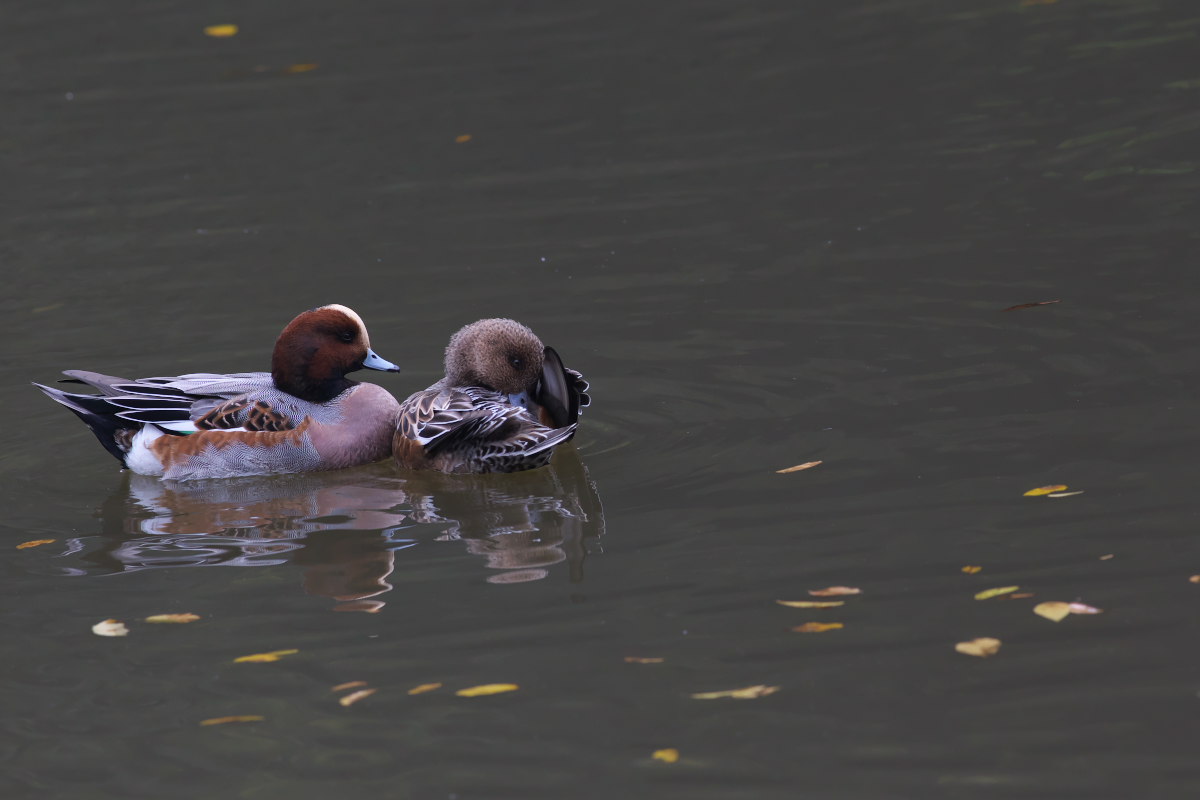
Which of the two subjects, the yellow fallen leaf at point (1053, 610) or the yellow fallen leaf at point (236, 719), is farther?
the yellow fallen leaf at point (1053, 610)

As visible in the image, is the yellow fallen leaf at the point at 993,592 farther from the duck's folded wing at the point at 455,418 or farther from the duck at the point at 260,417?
the duck at the point at 260,417

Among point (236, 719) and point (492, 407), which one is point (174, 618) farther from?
→ point (492, 407)

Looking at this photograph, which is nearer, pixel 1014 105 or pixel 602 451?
pixel 602 451

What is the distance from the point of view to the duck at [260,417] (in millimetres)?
8492

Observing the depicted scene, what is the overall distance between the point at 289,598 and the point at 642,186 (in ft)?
21.9

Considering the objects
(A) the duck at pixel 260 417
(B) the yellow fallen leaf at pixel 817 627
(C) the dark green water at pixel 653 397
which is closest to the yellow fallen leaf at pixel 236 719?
(C) the dark green water at pixel 653 397

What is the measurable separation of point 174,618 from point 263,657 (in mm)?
656

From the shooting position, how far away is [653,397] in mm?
8836

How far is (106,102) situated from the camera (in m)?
15.9

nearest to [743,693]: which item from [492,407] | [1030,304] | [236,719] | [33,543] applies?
[236,719]

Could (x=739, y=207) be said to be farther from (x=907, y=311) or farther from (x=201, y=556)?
(x=201, y=556)

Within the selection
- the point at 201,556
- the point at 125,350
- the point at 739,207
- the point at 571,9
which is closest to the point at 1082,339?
the point at 739,207

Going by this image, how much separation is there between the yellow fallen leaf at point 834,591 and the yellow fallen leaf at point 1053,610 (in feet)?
2.23

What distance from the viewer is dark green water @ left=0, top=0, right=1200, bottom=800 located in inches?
206
